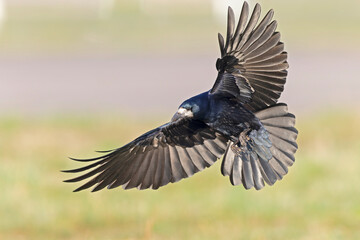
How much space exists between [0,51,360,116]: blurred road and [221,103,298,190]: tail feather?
7476 mm

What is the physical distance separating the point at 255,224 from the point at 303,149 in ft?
9.54

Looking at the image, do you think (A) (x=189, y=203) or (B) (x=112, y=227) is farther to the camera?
(A) (x=189, y=203)

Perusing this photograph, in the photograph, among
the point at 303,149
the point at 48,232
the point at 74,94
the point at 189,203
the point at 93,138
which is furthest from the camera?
the point at 74,94

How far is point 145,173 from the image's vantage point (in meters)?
5.88

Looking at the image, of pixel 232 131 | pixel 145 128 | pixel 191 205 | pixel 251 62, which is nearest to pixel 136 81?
pixel 145 128

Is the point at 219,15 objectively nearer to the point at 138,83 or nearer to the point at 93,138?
the point at 138,83

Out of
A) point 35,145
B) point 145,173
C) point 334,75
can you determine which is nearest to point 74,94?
point 334,75

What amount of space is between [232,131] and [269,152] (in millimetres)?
334

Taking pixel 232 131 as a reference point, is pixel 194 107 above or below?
above

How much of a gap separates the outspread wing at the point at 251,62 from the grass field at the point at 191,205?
4.13 feet

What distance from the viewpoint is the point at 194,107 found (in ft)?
17.4

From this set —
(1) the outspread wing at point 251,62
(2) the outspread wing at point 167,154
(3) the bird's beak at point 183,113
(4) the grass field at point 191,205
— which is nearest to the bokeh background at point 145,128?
(4) the grass field at point 191,205

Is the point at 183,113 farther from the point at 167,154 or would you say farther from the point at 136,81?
the point at 136,81

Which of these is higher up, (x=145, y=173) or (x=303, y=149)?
(x=303, y=149)
